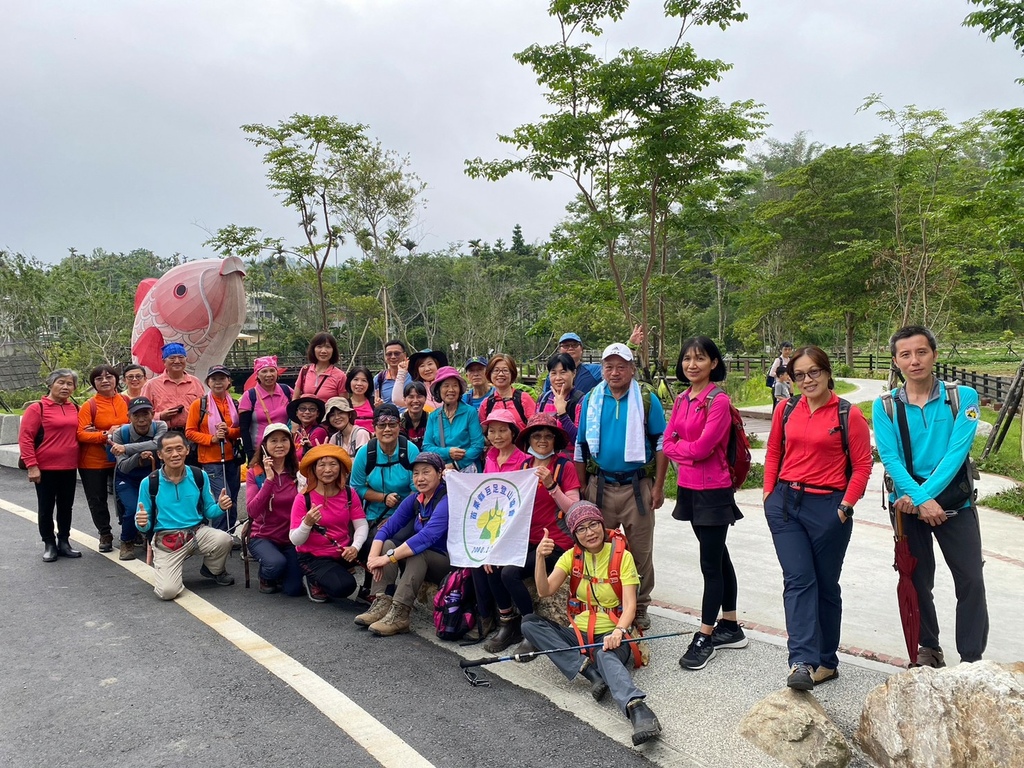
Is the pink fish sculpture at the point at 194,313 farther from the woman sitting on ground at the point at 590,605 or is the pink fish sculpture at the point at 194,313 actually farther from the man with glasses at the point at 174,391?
the woman sitting on ground at the point at 590,605

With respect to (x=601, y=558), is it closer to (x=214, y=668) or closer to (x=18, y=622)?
(x=214, y=668)

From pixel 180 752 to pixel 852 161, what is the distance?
88.8 ft

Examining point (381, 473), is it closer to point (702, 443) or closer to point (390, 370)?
point (390, 370)

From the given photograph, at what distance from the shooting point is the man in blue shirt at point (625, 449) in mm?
4277

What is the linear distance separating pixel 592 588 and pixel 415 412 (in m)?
2.47

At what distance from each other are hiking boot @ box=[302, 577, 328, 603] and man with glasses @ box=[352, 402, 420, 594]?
0.30 m

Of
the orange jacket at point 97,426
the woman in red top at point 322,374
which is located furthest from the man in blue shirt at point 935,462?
the orange jacket at point 97,426

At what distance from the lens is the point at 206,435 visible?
6359mm

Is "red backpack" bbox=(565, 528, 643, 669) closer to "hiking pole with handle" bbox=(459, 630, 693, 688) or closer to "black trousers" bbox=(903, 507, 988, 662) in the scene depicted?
"hiking pole with handle" bbox=(459, 630, 693, 688)

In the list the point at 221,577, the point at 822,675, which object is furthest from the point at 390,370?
the point at 822,675

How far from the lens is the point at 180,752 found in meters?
3.23

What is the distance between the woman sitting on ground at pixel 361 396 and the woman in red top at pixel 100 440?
2.10m

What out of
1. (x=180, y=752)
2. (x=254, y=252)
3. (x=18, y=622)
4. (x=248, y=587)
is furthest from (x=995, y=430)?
(x=254, y=252)

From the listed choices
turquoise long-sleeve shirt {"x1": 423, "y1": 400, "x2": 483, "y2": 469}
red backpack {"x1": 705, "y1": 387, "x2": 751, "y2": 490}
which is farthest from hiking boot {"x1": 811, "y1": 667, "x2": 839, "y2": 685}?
turquoise long-sleeve shirt {"x1": 423, "y1": 400, "x2": 483, "y2": 469}
